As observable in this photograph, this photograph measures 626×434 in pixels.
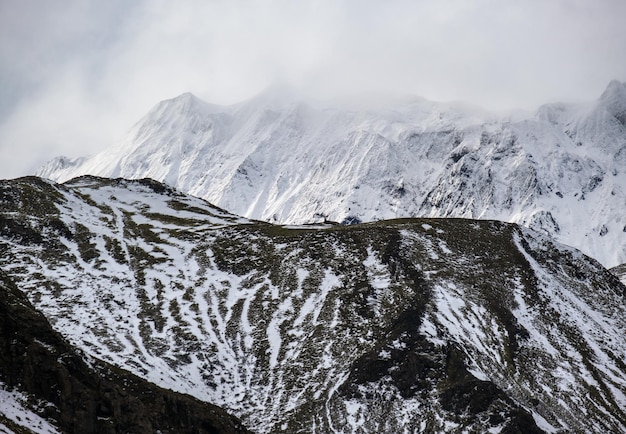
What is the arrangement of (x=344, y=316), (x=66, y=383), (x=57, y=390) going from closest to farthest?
1. (x=57, y=390)
2. (x=66, y=383)
3. (x=344, y=316)

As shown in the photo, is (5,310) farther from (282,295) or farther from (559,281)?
(559,281)

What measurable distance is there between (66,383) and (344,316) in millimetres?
45922

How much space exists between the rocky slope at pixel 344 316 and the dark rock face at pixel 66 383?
1630cm

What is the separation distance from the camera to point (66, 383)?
41344 millimetres

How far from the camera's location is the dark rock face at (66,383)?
1560 inches

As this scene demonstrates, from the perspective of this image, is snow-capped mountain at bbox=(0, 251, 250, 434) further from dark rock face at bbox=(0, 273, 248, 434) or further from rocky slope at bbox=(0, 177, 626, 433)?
rocky slope at bbox=(0, 177, 626, 433)

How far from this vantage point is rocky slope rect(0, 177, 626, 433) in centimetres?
6831

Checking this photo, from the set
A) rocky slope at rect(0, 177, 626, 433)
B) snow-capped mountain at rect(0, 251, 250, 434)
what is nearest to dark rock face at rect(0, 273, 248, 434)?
snow-capped mountain at rect(0, 251, 250, 434)

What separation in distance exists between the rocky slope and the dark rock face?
1630 centimetres

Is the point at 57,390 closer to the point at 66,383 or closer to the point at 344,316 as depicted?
the point at 66,383

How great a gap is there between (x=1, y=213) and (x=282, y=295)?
1954 inches

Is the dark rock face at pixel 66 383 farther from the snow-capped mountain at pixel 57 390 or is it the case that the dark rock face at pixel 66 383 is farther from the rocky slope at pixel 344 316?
the rocky slope at pixel 344 316

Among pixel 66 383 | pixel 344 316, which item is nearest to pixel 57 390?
pixel 66 383

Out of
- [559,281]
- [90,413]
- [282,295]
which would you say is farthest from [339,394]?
[559,281]
